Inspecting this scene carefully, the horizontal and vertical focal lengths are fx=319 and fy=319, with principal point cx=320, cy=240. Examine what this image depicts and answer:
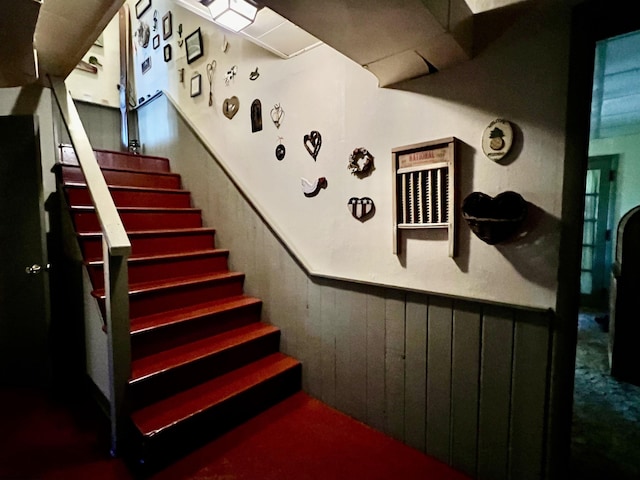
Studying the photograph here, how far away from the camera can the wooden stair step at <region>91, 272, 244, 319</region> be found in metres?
1.98

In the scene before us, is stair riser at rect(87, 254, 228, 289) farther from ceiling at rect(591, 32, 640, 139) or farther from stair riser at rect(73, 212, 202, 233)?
ceiling at rect(591, 32, 640, 139)

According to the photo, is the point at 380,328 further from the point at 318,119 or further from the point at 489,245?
the point at 318,119

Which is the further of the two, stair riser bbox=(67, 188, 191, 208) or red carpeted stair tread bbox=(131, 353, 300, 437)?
stair riser bbox=(67, 188, 191, 208)

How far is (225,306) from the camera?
2238 millimetres

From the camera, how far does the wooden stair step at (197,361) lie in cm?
166

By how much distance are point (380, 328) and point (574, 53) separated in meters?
1.43

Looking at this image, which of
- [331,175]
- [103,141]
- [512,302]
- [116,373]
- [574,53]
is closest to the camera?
[574,53]

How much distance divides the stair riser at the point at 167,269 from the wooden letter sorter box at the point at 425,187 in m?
1.59

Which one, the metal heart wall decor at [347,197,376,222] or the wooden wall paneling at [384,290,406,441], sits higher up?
the metal heart wall decor at [347,197,376,222]

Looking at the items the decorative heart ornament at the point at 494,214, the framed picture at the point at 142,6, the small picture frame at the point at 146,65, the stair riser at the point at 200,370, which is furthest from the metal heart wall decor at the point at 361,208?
the framed picture at the point at 142,6

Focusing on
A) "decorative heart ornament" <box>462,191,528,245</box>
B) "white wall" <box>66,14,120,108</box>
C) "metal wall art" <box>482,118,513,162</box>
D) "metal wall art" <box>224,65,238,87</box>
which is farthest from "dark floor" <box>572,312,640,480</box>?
"white wall" <box>66,14,120,108</box>

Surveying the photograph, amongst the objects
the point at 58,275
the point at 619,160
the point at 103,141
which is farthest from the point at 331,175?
the point at 619,160

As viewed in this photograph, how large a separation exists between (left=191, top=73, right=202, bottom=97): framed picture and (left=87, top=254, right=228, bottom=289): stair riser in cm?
162

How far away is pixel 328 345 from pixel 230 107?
206cm
